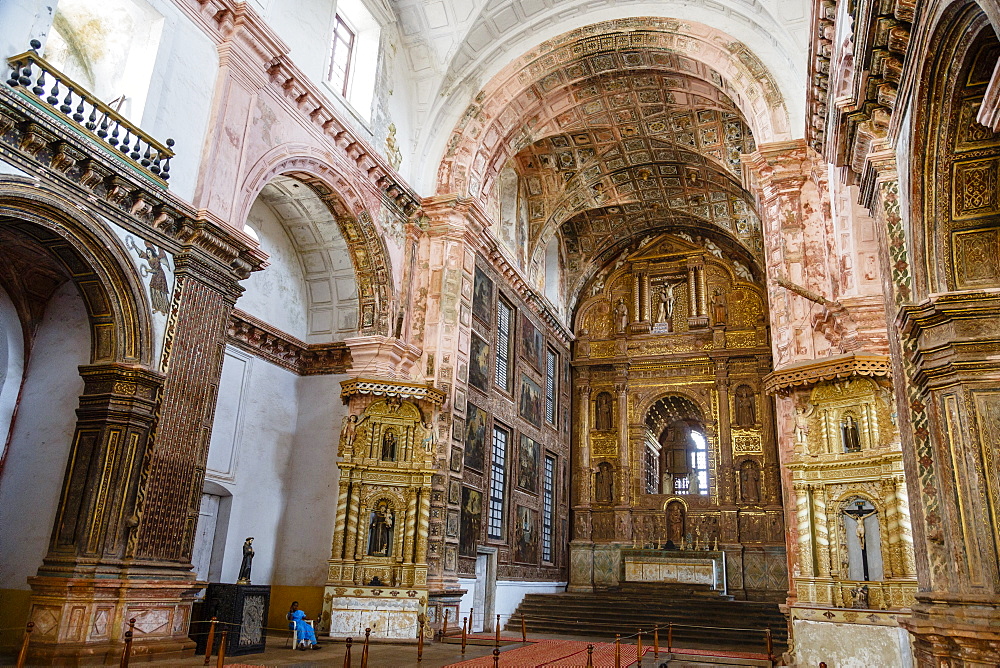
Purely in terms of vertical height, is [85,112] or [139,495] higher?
[85,112]

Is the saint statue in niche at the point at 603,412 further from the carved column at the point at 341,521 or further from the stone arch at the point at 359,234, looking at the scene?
the carved column at the point at 341,521

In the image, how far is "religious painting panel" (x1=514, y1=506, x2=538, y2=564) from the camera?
20.5 meters

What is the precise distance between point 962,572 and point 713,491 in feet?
62.2

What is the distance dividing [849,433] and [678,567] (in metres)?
10.5

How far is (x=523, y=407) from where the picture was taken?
21719 millimetres

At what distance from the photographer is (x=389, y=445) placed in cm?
1564

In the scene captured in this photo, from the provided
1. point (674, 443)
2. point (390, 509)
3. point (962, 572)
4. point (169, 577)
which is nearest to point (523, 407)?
point (390, 509)

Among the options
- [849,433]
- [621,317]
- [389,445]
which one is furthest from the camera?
[621,317]

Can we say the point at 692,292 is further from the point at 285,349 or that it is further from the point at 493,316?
the point at 285,349

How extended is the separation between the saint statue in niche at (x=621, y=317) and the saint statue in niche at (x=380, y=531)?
1315 cm

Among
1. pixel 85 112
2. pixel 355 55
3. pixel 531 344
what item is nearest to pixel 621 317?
pixel 531 344

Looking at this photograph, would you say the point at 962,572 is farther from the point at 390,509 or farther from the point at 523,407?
the point at 523,407

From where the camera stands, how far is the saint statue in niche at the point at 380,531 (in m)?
14.9

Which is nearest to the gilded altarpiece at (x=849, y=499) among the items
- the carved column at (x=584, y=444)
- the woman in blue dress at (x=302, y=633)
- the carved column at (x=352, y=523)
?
the woman in blue dress at (x=302, y=633)
